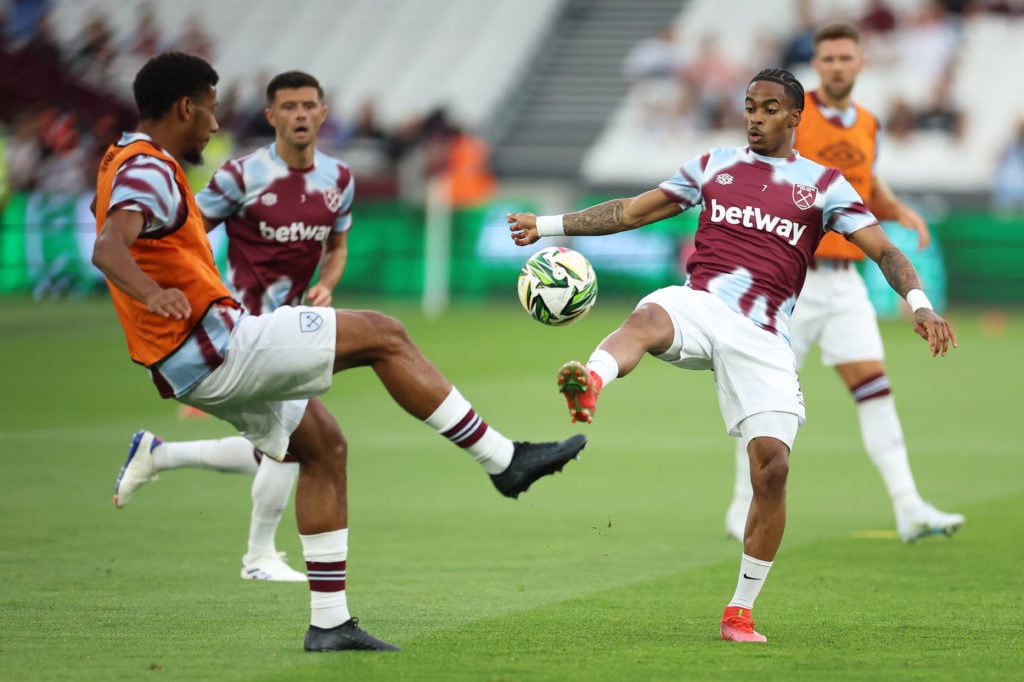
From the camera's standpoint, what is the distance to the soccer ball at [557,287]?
6.77 meters

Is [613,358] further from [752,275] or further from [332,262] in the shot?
[332,262]

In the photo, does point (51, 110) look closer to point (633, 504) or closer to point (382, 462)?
point (382, 462)

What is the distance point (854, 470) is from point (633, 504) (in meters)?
2.33

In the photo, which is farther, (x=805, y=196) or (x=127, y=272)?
(x=805, y=196)

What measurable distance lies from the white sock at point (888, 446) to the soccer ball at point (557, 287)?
3118 millimetres

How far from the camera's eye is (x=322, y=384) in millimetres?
6141

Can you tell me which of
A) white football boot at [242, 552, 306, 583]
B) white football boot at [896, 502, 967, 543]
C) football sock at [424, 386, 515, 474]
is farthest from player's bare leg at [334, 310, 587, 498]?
white football boot at [896, 502, 967, 543]

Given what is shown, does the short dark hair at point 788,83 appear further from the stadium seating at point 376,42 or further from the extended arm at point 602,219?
the stadium seating at point 376,42

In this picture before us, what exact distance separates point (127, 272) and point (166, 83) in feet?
2.99

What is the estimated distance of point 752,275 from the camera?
6.82 meters

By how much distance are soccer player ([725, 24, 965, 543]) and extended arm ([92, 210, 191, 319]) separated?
172 inches

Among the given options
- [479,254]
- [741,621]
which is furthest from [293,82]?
[479,254]

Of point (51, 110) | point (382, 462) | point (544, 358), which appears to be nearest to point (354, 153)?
point (51, 110)

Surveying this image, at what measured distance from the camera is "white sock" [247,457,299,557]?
8.05 metres
